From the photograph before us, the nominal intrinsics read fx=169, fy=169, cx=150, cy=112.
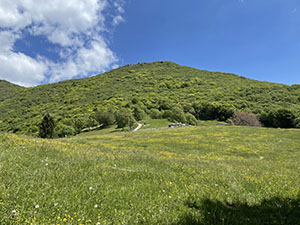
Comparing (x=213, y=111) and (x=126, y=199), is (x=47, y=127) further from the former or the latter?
(x=213, y=111)

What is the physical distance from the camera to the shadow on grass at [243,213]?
414 cm

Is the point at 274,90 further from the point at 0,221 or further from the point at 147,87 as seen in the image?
the point at 0,221

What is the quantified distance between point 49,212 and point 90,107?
146 meters

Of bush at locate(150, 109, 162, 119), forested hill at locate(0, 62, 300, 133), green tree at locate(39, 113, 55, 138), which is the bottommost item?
green tree at locate(39, 113, 55, 138)

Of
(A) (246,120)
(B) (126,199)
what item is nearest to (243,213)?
(B) (126,199)

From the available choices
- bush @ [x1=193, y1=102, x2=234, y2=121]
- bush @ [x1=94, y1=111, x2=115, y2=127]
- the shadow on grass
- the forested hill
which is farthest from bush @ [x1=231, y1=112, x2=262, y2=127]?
the shadow on grass

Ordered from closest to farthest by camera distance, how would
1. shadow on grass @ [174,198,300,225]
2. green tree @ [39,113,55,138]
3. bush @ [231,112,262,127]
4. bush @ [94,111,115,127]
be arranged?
shadow on grass @ [174,198,300,225]
green tree @ [39,113,55,138]
bush @ [231,112,262,127]
bush @ [94,111,115,127]

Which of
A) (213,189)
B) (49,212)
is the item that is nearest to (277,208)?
(213,189)

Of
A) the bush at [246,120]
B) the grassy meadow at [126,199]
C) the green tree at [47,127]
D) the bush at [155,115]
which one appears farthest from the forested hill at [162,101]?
the grassy meadow at [126,199]

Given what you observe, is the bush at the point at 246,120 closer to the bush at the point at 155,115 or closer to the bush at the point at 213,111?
the bush at the point at 213,111

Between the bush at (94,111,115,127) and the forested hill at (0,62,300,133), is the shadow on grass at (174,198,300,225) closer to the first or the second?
the forested hill at (0,62,300,133)

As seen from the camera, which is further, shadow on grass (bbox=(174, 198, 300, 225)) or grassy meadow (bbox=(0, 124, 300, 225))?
shadow on grass (bbox=(174, 198, 300, 225))

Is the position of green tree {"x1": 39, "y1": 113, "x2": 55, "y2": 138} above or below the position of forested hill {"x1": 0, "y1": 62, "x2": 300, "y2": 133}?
below

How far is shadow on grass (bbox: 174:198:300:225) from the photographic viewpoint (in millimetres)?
4137
